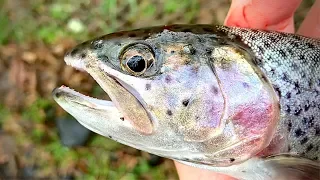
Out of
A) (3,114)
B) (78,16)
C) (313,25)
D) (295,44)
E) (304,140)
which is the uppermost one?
(78,16)

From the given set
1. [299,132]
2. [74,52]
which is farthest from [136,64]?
[299,132]

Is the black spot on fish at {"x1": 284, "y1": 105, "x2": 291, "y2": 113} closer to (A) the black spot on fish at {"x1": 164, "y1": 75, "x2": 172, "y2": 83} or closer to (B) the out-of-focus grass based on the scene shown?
(A) the black spot on fish at {"x1": 164, "y1": 75, "x2": 172, "y2": 83}

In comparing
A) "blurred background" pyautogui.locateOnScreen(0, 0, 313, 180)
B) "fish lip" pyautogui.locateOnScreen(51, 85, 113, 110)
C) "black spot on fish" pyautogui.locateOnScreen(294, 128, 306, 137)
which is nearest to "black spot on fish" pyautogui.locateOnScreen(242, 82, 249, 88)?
"black spot on fish" pyautogui.locateOnScreen(294, 128, 306, 137)

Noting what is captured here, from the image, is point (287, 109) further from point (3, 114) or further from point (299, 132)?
point (3, 114)

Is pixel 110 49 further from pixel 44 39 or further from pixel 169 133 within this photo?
pixel 44 39

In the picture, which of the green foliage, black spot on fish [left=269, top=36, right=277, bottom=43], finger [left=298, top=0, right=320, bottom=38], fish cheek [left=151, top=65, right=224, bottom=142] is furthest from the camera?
the green foliage

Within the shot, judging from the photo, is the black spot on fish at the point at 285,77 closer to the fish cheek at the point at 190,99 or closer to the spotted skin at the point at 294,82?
the spotted skin at the point at 294,82

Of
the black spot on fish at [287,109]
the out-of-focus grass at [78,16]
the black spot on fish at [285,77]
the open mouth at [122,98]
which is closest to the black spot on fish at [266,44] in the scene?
the black spot on fish at [285,77]

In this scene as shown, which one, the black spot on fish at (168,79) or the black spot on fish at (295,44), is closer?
the black spot on fish at (168,79)
